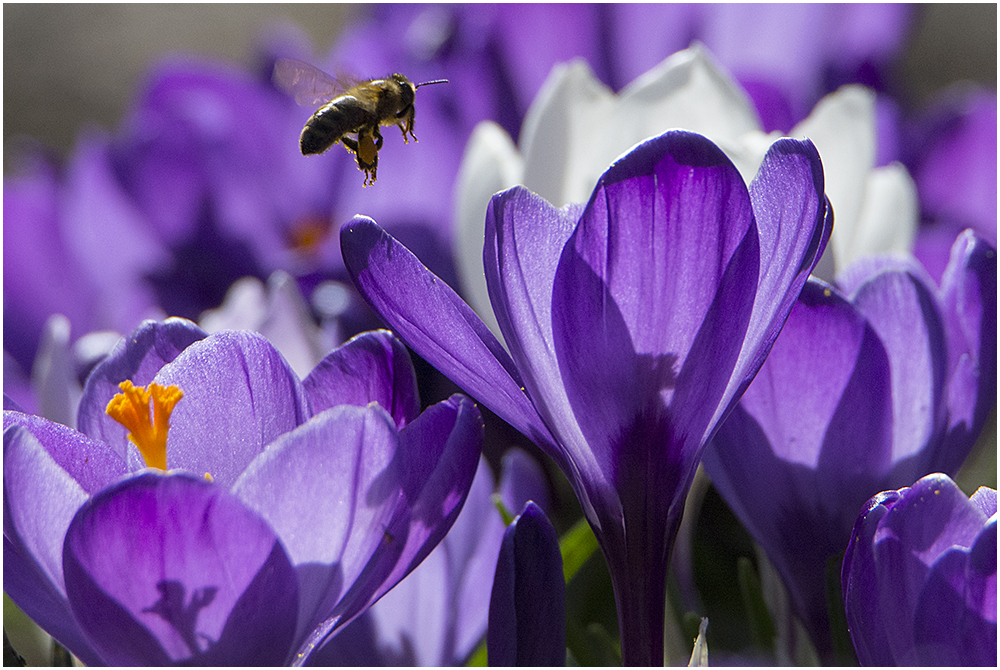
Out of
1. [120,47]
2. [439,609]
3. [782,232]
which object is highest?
[120,47]

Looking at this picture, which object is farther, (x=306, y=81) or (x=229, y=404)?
(x=306, y=81)

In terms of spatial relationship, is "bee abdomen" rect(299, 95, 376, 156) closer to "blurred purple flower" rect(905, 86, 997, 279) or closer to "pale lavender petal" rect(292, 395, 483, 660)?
"pale lavender petal" rect(292, 395, 483, 660)

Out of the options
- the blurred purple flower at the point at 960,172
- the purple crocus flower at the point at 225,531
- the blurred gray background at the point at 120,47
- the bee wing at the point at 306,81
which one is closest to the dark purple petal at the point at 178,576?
the purple crocus flower at the point at 225,531

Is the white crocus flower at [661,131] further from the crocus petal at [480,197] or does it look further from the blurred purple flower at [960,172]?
the blurred purple flower at [960,172]

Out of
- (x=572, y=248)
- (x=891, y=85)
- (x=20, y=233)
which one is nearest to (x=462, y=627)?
(x=572, y=248)

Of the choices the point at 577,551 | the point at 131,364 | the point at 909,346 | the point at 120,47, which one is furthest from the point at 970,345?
the point at 120,47

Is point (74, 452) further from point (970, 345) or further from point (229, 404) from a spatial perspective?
point (970, 345)
